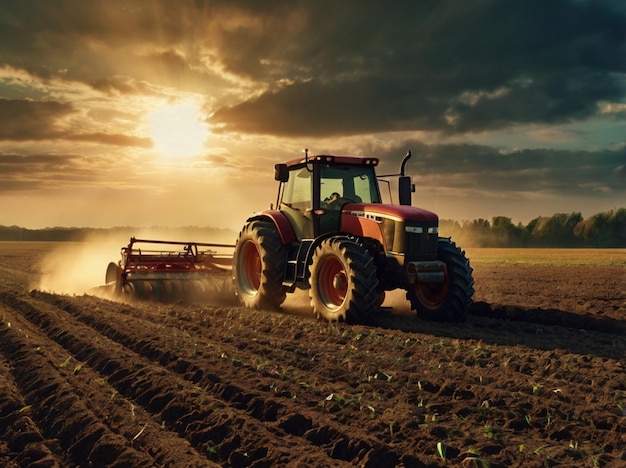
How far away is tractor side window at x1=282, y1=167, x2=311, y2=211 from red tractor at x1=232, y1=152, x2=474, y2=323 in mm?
18

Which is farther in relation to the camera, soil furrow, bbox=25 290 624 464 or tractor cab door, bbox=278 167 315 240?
tractor cab door, bbox=278 167 315 240

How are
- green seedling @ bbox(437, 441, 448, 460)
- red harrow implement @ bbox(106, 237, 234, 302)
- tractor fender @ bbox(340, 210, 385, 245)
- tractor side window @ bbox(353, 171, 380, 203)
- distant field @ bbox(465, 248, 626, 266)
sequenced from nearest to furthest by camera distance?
1. green seedling @ bbox(437, 441, 448, 460)
2. tractor fender @ bbox(340, 210, 385, 245)
3. tractor side window @ bbox(353, 171, 380, 203)
4. red harrow implement @ bbox(106, 237, 234, 302)
5. distant field @ bbox(465, 248, 626, 266)

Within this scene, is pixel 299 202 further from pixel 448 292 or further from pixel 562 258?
pixel 562 258

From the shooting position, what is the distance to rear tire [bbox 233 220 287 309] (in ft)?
36.9

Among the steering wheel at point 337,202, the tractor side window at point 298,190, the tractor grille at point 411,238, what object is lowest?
the tractor grille at point 411,238

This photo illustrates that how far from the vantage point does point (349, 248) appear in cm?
948

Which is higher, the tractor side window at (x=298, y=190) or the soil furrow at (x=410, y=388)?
the tractor side window at (x=298, y=190)

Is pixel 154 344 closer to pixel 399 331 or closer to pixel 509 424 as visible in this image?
pixel 399 331

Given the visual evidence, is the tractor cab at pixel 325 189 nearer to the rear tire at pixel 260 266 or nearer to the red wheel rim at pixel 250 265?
the rear tire at pixel 260 266

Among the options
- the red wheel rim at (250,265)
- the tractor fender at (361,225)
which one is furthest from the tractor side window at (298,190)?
the red wheel rim at (250,265)

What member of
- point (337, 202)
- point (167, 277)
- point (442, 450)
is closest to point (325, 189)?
point (337, 202)

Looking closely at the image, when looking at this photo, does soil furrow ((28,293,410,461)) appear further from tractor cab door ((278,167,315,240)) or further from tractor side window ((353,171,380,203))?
tractor side window ((353,171,380,203))

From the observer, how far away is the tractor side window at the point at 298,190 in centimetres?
1116

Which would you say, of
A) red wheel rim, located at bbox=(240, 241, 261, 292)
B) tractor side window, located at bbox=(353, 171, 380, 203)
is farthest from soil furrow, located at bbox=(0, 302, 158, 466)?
tractor side window, located at bbox=(353, 171, 380, 203)
